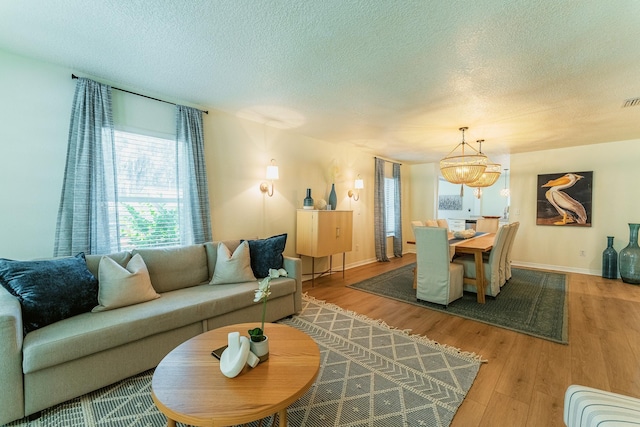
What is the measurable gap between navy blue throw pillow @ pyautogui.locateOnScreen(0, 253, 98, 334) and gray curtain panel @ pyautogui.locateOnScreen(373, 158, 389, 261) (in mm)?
4978

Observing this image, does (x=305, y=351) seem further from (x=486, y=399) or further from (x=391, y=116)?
(x=391, y=116)

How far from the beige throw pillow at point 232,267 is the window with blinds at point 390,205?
432 centimetres

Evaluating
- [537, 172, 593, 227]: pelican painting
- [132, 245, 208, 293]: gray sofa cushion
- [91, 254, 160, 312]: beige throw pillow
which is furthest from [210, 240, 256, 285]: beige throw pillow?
[537, 172, 593, 227]: pelican painting

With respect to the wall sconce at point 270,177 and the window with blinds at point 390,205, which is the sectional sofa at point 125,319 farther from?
the window with blinds at point 390,205

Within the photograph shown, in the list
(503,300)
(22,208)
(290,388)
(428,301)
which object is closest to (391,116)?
(428,301)

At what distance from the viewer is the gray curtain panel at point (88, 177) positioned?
2324mm

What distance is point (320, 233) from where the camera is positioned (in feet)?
13.3

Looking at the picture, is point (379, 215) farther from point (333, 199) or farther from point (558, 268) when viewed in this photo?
point (558, 268)

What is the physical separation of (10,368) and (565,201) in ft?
25.2

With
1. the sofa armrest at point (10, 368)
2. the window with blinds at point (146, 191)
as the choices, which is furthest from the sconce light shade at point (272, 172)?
the sofa armrest at point (10, 368)

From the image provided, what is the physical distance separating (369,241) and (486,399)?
4199 mm

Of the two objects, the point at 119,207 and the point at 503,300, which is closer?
the point at 119,207

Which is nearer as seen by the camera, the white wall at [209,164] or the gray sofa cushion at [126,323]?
the gray sofa cushion at [126,323]

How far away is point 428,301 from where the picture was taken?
137 inches
